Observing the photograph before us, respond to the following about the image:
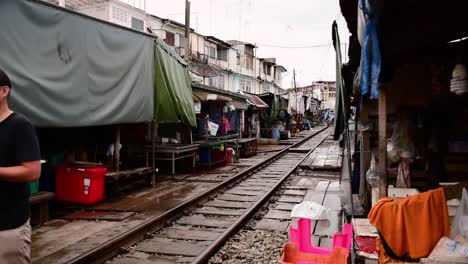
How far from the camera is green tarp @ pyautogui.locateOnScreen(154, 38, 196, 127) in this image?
1118 cm

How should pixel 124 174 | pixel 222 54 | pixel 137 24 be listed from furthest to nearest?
pixel 222 54, pixel 137 24, pixel 124 174

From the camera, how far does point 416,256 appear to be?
10.4 feet

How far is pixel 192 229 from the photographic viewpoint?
296 inches

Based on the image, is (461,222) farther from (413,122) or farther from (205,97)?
(205,97)

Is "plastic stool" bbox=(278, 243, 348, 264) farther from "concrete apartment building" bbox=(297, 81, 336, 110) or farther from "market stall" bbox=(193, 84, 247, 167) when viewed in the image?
"concrete apartment building" bbox=(297, 81, 336, 110)

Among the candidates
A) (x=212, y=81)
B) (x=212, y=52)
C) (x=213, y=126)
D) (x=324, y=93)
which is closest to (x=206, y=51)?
(x=212, y=52)

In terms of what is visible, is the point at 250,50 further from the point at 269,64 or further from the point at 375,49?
the point at 375,49

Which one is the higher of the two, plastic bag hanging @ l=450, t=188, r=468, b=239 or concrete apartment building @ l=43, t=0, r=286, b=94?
concrete apartment building @ l=43, t=0, r=286, b=94

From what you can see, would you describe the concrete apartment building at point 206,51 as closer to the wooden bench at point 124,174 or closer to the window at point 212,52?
the window at point 212,52

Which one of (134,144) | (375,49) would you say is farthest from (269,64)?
(375,49)

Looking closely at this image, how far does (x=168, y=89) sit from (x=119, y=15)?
19.6 m

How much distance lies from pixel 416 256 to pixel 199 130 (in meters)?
15.5

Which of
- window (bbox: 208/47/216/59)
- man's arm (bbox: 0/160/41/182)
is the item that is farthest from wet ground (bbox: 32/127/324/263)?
window (bbox: 208/47/216/59)

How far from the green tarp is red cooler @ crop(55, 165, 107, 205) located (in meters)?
3.03
